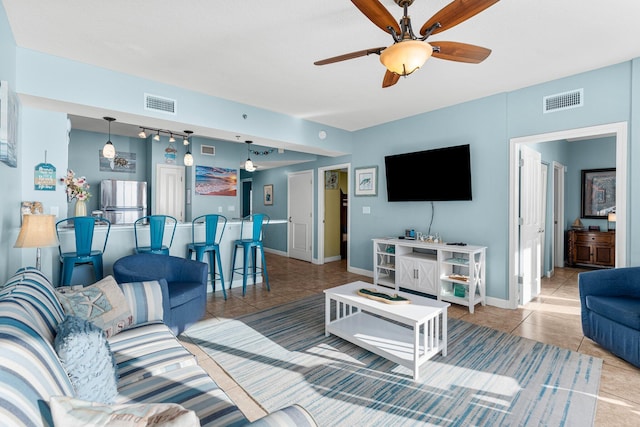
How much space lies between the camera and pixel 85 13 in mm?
2271

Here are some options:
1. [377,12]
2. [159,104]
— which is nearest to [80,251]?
[159,104]

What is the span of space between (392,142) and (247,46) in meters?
2.96

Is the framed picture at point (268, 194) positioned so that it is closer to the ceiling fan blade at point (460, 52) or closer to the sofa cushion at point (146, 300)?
the sofa cushion at point (146, 300)

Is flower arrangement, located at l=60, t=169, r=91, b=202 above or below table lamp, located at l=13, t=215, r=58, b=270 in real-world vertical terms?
above

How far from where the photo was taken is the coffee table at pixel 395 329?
232 centimetres

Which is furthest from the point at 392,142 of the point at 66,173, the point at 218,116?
the point at 66,173

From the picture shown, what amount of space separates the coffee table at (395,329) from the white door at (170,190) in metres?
5.03

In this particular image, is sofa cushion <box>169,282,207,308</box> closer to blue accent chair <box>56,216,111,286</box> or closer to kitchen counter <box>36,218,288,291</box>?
blue accent chair <box>56,216,111,286</box>

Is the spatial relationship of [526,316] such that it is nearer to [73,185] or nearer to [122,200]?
[73,185]

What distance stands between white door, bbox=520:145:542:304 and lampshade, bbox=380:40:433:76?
264 centimetres

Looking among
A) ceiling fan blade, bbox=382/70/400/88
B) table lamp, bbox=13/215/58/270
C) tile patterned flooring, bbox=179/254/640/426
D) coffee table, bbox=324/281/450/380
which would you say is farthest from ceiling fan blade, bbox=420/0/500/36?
table lamp, bbox=13/215/58/270

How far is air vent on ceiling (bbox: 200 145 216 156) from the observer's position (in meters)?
6.65

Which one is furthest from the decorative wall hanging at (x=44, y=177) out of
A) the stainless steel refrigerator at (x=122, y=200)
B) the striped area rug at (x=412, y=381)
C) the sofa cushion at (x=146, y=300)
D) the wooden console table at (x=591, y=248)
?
the wooden console table at (x=591, y=248)

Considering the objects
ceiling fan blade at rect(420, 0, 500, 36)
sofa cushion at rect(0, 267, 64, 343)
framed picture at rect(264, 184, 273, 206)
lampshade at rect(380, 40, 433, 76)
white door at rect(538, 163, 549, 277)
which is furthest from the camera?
framed picture at rect(264, 184, 273, 206)
